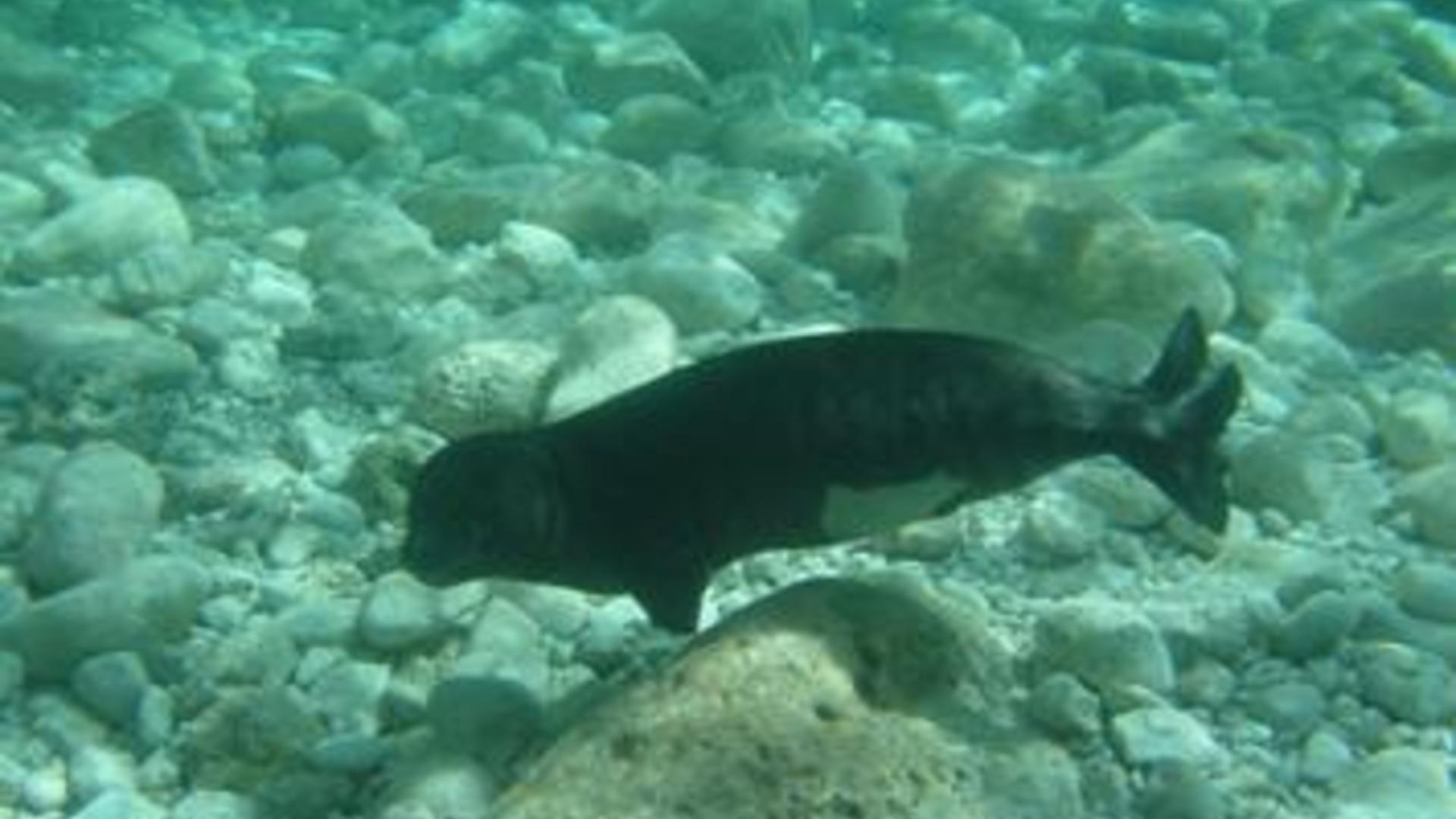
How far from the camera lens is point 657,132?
8500 mm

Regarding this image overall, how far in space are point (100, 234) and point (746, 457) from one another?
147 inches

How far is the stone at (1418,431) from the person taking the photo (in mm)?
5871

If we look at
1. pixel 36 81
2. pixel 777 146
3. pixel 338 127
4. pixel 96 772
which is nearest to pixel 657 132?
pixel 777 146

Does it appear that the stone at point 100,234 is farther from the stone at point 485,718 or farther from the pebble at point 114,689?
the stone at point 485,718

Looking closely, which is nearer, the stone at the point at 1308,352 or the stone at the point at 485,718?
the stone at the point at 485,718

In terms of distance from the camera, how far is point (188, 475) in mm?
5457

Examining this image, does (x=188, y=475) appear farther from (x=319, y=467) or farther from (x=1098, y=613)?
(x=1098, y=613)

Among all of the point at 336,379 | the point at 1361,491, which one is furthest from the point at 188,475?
the point at 1361,491

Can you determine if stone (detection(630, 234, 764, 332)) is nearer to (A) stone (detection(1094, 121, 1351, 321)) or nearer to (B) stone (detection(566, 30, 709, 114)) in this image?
(A) stone (detection(1094, 121, 1351, 321))

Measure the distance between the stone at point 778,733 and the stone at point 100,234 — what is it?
3.65m

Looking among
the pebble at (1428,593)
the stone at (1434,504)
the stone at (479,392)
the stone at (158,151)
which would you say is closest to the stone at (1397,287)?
the stone at (1434,504)

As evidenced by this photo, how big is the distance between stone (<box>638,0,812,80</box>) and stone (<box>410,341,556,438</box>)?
442cm

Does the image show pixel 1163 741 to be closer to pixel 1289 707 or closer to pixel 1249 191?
pixel 1289 707

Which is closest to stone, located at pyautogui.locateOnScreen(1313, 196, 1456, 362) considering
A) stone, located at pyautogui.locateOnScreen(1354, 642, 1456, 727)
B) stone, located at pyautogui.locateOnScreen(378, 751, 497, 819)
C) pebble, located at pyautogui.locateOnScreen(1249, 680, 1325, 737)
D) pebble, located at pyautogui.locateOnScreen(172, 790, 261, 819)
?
stone, located at pyautogui.locateOnScreen(1354, 642, 1456, 727)
